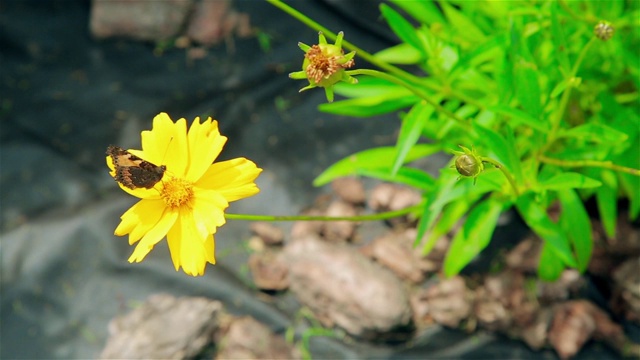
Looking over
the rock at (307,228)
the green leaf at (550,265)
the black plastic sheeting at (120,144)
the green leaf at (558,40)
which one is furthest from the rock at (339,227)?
the green leaf at (558,40)

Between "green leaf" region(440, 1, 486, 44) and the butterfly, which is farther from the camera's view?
"green leaf" region(440, 1, 486, 44)

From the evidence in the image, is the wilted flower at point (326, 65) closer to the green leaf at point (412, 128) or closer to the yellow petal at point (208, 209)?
the yellow petal at point (208, 209)

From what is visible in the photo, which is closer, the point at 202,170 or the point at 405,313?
the point at 202,170

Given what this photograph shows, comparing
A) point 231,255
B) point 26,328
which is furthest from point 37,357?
point 231,255

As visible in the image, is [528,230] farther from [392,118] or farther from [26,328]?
[26,328]

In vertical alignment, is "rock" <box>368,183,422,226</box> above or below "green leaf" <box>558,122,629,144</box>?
below

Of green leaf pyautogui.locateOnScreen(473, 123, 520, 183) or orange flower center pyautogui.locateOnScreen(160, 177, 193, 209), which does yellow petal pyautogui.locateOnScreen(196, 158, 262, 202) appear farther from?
green leaf pyautogui.locateOnScreen(473, 123, 520, 183)

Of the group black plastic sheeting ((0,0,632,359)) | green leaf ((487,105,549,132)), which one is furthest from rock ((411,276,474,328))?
green leaf ((487,105,549,132))
